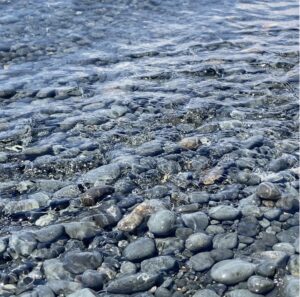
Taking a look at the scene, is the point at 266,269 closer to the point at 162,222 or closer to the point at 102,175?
the point at 162,222

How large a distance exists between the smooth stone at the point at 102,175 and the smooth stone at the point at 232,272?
1332mm

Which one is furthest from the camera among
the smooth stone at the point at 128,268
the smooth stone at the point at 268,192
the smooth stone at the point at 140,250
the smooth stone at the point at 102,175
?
the smooth stone at the point at 102,175

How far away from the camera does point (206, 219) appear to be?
3703 mm

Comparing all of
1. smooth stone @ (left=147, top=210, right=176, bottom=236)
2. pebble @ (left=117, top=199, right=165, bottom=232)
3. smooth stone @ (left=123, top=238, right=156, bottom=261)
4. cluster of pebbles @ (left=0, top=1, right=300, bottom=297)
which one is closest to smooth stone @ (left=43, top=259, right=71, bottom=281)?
cluster of pebbles @ (left=0, top=1, right=300, bottom=297)

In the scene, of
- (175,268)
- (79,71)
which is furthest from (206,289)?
(79,71)

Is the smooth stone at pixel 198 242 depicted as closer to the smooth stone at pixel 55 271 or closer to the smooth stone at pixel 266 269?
the smooth stone at pixel 266 269

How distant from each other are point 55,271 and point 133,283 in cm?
48

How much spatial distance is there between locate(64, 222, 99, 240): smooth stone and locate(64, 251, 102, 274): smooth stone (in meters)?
0.20

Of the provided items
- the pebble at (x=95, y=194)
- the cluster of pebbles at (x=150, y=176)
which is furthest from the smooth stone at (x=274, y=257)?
the pebble at (x=95, y=194)

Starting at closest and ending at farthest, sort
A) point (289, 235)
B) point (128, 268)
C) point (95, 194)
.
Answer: point (128, 268) → point (289, 235) → point (95, 194)

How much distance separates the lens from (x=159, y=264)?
329 cm

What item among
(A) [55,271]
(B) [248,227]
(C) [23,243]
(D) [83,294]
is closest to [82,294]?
(D) [83,294]

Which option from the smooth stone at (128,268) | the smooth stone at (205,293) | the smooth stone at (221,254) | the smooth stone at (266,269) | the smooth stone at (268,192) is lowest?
the smooth stone at (128,268)

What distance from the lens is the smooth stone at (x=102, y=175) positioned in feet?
13.9
